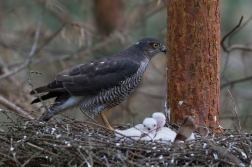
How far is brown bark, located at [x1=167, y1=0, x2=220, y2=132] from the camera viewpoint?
15.3 ft

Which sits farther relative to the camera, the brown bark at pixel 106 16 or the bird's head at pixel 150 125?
the brown bark at pixel 106 16

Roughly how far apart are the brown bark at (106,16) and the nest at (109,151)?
15.2 ft

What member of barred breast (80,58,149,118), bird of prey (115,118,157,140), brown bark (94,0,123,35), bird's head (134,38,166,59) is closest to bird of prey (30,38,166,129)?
barred breast (80,58,149,118)

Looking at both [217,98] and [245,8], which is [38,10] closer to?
[245,8]

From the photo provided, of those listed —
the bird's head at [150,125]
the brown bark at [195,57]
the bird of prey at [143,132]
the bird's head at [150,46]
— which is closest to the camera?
the bird of prey at [143,132]

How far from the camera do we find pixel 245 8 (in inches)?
450

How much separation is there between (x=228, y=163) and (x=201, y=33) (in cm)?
138

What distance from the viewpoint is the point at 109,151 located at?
372 centimetres

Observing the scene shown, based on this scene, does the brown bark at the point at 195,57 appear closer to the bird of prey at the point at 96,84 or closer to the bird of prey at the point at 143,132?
the bird of prey at the point at 143,132

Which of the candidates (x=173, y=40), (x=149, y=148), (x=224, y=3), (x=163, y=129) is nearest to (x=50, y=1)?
(x=173, y=40)

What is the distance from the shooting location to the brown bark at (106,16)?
855 cm

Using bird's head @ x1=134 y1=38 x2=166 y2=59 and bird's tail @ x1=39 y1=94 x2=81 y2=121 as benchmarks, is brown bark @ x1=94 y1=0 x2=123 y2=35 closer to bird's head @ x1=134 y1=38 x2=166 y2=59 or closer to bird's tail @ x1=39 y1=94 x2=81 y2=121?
bird's head @ x1=134 y1=38 x2=166 y2=59

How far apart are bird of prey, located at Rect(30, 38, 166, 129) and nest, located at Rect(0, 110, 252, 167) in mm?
1295

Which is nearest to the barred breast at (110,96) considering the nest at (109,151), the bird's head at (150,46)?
the bird's head at (150,46)
